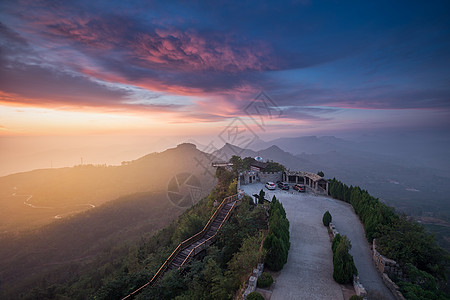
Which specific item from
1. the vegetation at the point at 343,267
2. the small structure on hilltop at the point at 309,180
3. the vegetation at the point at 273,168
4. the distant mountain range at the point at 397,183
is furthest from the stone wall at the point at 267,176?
the distant mountain range at the point at 397,183

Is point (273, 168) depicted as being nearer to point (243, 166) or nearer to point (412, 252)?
point (243, 166)

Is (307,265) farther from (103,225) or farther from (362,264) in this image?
(103,225)

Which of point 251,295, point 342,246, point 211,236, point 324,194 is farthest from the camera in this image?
point 324,194

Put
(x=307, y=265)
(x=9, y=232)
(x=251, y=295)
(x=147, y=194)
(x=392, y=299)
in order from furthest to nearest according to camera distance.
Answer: (x=147, y=194)
(x=9, y=232)
(x=307, y=265)
(x=392, y=299)
(x=251, y=295)

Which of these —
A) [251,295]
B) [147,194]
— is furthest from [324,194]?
[147,194]

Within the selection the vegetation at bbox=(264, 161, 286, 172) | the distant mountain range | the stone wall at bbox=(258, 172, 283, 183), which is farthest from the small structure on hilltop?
the distant mountain range

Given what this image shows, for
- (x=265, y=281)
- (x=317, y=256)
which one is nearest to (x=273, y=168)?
(x=317, y=256)
